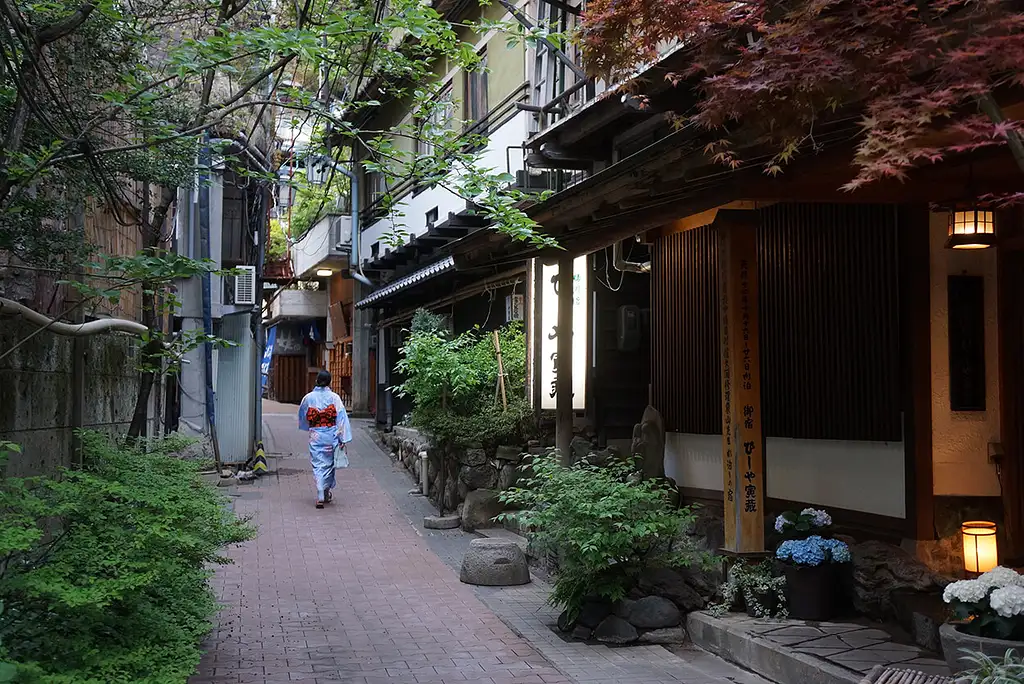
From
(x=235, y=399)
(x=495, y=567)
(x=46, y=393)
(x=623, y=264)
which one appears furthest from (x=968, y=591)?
(x=235, y=399)

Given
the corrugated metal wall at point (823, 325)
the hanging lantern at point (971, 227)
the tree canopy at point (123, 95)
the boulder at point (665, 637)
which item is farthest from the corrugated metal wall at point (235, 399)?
the hanging lantern at point (971, 227)

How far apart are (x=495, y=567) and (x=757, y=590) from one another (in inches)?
152

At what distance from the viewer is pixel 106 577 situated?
6277mm

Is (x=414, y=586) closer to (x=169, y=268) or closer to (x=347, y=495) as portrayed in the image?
(x=169, y=268)

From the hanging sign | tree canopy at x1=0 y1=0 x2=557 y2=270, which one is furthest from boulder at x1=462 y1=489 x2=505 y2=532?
tree canopy at x1=0 y1=0 x2=557 y2=270

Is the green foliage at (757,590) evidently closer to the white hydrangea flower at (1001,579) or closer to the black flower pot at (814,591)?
the black flower pot at (814,591)

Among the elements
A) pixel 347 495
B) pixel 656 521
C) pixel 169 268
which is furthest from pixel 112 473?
pixel 347 495

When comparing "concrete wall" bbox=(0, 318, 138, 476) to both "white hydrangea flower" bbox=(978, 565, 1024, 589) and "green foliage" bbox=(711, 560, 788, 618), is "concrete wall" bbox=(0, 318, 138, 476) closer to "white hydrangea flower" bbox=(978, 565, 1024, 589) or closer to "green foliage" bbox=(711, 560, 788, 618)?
"green foliage" bbox=(711, 560, 788, 618)

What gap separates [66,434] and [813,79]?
25.3 ft

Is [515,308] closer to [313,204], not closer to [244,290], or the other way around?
[244,290]

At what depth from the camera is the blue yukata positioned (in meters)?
17.6

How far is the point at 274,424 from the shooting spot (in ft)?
103

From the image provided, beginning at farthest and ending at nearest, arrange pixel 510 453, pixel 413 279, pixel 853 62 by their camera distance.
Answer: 1. pixel 413 279
2. pixel 510 453
3. pixel 853 62

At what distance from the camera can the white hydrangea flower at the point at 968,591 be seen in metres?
6.65
